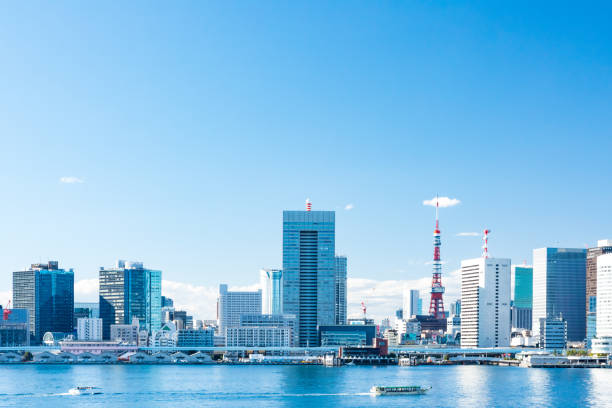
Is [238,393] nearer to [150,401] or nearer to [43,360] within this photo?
[150,401]

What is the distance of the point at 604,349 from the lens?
17088cm

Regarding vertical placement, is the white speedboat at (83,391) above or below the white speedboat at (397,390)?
below

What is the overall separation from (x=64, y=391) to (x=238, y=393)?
18.1m

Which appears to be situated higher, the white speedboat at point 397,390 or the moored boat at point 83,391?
the white speedboat at point 397,390

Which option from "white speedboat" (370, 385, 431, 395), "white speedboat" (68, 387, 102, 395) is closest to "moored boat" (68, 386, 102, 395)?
"white speedboat" (68, 387, 102, 395)

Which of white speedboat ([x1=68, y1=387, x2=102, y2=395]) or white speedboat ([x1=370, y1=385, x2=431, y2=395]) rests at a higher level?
white speedboat ([x1=370, y1=385, x2=431, y2=395])

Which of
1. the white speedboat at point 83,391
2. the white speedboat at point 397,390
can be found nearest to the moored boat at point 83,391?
the white speedboat at point 83,391

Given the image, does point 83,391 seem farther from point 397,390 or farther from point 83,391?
point 397,390

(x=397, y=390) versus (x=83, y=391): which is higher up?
(x=397, y=390)

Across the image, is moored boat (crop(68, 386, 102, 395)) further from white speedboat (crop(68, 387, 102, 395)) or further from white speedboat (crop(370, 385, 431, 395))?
white speedboat (crop(370, 385, 431, 395))

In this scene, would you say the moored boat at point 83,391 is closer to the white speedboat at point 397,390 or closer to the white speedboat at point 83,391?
the white speedboat at point 83,391

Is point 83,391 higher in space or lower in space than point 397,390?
lower

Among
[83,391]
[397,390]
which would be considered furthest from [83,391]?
[397,390]

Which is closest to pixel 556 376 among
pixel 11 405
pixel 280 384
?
pixel 280 384
